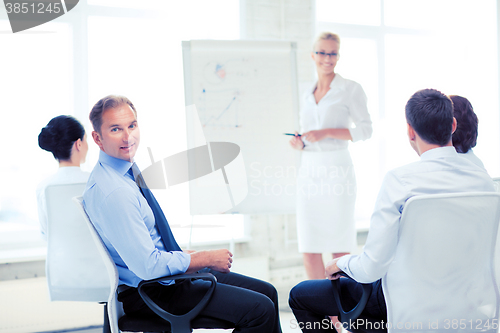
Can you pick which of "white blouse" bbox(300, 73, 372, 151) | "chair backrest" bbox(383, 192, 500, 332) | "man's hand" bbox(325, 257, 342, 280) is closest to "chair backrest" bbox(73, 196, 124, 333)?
"man's hand" bbox(325, 257, 342, 280)

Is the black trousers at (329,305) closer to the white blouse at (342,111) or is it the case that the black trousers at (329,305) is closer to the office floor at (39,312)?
the office floor at (39,312)

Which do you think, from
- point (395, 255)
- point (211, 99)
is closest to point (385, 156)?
point (211, 99)

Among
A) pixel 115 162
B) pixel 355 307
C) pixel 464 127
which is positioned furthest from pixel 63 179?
pixel 464 127

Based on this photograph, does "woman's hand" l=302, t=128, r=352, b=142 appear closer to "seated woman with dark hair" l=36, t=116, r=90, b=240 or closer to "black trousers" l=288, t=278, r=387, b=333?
"black trousers" l=288, t=278, r=387, b=333

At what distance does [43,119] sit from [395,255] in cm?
270

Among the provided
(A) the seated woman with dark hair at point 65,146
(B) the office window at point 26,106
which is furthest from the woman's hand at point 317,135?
(B) the office window at point 26,106

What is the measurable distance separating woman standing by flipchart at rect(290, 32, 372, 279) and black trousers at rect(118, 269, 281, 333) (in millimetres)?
1202

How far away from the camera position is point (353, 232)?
259 cm

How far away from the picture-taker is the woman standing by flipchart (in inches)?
100

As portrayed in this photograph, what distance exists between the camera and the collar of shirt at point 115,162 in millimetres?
1498

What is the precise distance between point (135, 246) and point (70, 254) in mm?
669

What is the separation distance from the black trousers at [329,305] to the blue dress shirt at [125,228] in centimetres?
46

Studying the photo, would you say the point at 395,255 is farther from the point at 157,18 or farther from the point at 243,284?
the point at 157,18

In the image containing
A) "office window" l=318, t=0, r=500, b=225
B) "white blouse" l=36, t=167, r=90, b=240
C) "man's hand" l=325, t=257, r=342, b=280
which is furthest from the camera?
"office window" l=318, t=0, r=500, b=225
